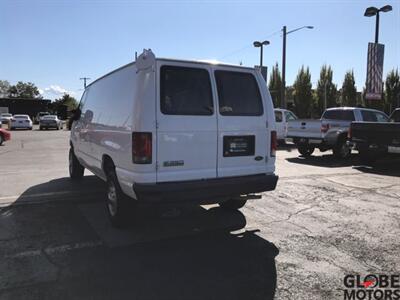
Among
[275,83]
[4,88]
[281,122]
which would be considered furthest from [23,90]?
[281,122]

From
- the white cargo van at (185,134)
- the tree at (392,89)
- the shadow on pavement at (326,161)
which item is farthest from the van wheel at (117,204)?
the tree at (392,89)

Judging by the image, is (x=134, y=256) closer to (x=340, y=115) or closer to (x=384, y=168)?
(x=384, y=168)

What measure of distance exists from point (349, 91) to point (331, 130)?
137 ft

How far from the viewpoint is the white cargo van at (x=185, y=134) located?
185 inches

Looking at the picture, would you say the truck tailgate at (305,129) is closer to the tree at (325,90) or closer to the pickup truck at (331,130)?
the pickup truck at (331,130)

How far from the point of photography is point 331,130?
46.7 feet

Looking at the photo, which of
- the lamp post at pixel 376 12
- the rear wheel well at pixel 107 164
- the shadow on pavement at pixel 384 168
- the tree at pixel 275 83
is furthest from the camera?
the tree at pixel 275 83

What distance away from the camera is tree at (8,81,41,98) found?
13771 cm

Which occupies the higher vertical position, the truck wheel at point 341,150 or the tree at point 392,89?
the tree at point 392,89

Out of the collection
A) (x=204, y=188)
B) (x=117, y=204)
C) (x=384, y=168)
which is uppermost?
(x=204, y=188)

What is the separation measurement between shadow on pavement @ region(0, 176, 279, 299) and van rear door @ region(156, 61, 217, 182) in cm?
59

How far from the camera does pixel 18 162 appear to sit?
12578mm

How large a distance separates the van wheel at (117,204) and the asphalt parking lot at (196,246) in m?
0.15

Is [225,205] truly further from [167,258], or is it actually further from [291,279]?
[291,279]
